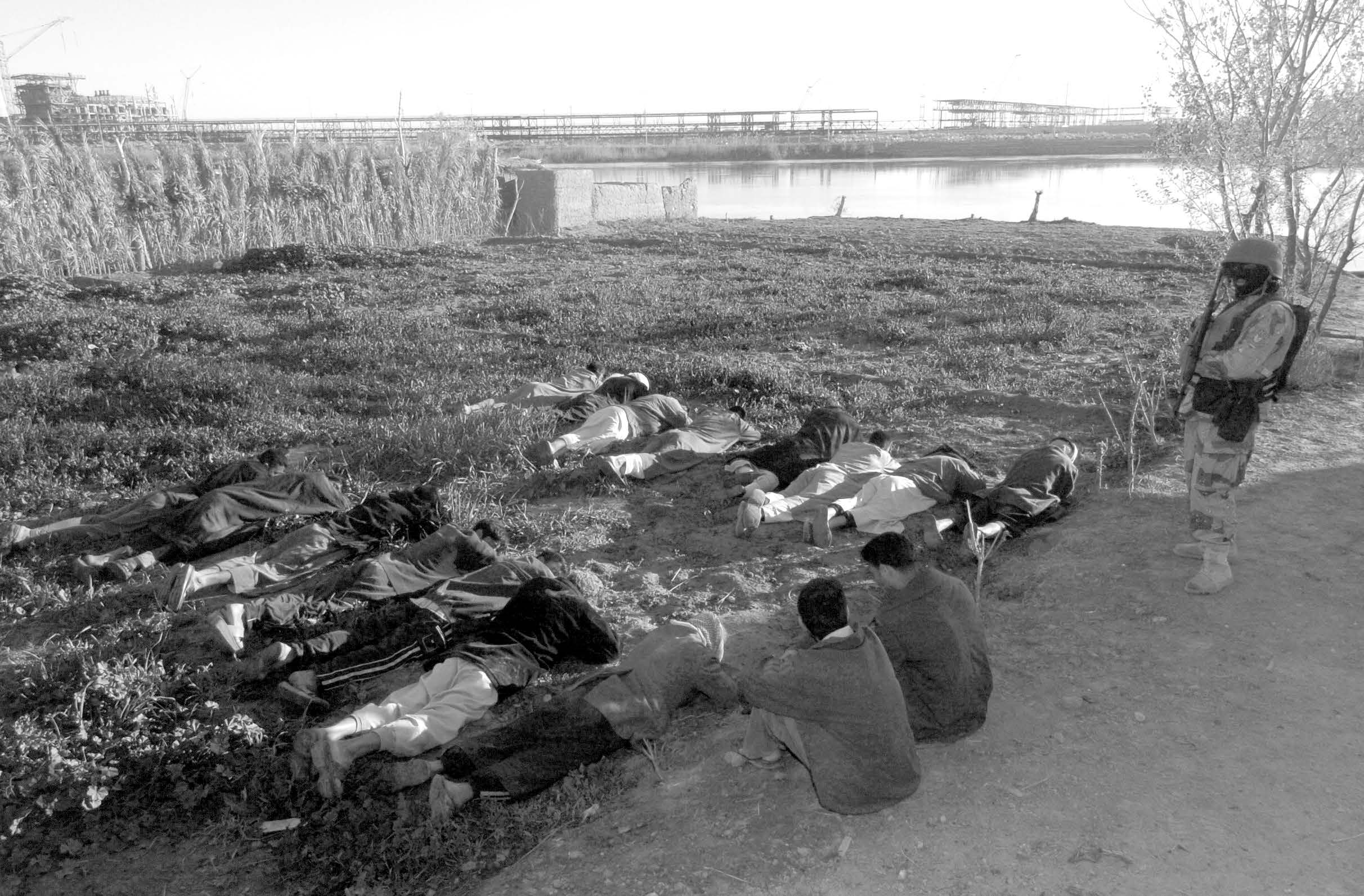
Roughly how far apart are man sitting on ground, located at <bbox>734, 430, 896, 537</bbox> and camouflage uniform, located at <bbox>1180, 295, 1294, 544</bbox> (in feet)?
6.75

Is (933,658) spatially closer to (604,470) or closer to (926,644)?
(926,644)

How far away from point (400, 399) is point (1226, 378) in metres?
6.50

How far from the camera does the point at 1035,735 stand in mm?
3957

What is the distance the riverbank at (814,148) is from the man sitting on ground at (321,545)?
50.0 meters

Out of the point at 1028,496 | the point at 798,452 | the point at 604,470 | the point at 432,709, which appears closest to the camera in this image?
the point at 432,709

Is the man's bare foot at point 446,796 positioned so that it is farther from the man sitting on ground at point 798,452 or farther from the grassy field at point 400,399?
the man sitting on ground at point 798,452

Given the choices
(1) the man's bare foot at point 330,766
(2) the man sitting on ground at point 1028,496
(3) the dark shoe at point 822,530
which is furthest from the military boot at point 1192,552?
(1) the man's bare foot at point 330,766

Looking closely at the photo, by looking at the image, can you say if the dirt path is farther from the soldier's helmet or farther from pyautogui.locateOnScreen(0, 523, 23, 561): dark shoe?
pyautogui.locateOnScreen(0, 523, 23, 561): dark shoe

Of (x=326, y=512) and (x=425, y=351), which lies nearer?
(x=326, y=512)

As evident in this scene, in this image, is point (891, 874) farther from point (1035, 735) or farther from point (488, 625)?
point (488, 625)

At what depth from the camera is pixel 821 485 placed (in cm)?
647

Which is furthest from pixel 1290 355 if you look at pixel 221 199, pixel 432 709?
pixel 221 199

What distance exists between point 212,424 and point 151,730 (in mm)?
4481

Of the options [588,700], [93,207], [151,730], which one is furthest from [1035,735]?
[93,207]
